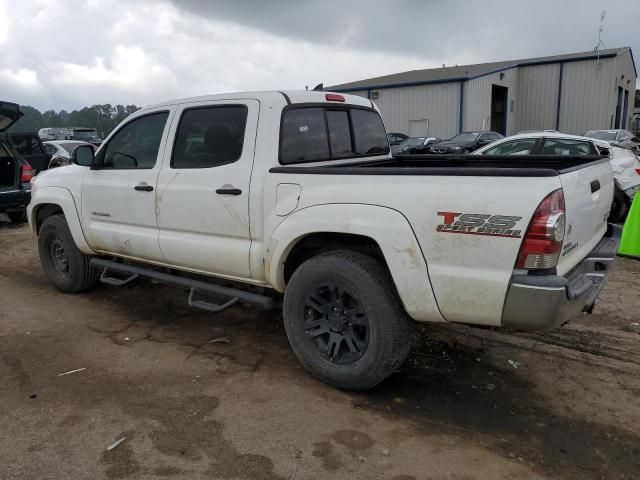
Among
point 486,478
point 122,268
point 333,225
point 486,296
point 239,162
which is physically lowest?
point 486,478

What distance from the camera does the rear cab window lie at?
12.7ft

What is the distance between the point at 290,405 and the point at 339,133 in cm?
217

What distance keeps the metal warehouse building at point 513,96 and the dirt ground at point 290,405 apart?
2692 cm

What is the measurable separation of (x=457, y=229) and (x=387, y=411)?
1302 mm

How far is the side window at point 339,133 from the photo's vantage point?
13.9 feet

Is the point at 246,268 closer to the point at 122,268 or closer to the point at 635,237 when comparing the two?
the point at 122,268

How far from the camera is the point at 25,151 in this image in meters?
11.5

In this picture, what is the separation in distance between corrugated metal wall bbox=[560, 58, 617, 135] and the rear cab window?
107 feet

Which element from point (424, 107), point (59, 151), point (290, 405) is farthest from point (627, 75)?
point (290, 405)

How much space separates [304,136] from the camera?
3980 mm

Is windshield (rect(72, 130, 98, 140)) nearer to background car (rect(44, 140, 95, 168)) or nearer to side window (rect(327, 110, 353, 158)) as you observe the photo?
background car (rect(44, 140, 95, 168))

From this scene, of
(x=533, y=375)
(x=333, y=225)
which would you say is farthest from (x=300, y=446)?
(x=533, y=375)

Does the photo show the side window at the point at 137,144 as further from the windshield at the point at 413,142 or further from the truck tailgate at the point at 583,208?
the windshield at the point at 413,142

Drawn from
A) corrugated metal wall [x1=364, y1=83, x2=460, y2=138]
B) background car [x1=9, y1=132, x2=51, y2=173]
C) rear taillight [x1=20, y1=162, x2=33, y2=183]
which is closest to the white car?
rear taillight [x1=20, y1=162, x2=33, y2=183]
